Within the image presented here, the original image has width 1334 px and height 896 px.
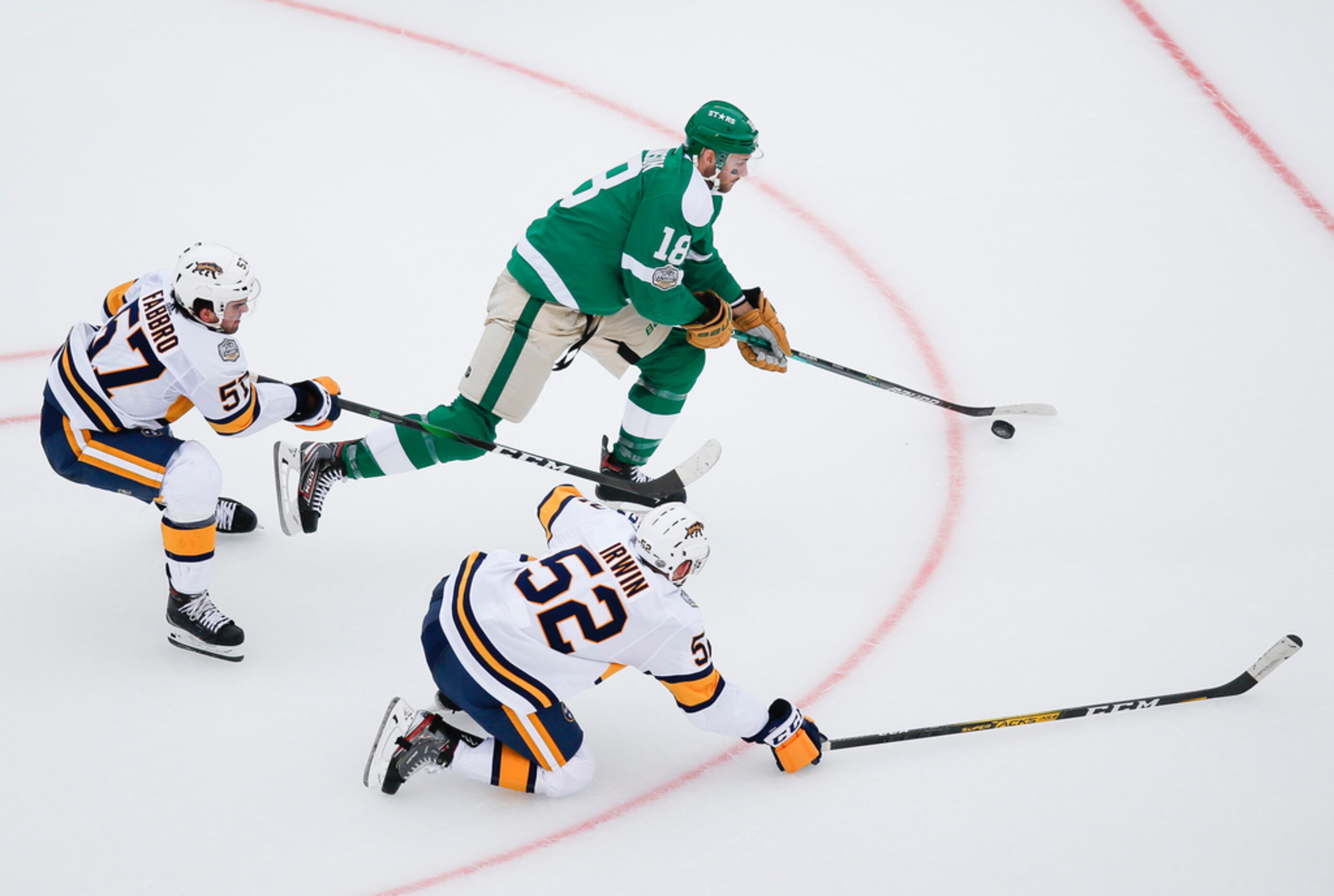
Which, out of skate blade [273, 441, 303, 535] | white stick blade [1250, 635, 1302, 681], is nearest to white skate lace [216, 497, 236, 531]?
skate blade [273, 441, 303, 535]

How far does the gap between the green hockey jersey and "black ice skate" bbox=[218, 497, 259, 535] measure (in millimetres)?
1080

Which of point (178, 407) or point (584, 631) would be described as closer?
point (584, 631)

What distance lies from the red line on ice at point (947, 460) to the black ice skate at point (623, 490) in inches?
29.3

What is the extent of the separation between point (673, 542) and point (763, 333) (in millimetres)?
1401

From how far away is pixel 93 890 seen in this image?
2.80 meters

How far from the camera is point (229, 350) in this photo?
3.24 meters

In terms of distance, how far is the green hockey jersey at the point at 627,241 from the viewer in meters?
3.47

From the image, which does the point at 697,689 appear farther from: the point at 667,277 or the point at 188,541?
the point at 188,541

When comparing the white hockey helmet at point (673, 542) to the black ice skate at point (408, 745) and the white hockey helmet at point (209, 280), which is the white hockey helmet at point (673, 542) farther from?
the white hockey helmet at point (209, 280)

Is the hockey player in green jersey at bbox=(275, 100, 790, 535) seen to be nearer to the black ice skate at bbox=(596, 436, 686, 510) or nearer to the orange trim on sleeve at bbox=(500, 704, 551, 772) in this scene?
the black ice skate at bbox=(596, 436, 686, 510)

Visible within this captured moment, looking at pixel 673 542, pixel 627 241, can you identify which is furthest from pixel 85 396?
pixel 673 542

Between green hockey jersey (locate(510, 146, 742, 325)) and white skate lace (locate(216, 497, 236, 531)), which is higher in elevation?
green hockey jersey (locate(510, 146, 742, 325))

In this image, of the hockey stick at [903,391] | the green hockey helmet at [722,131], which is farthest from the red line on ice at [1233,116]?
the green hockey helmet at [722,131]

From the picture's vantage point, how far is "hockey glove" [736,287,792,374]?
4000 millimetres
